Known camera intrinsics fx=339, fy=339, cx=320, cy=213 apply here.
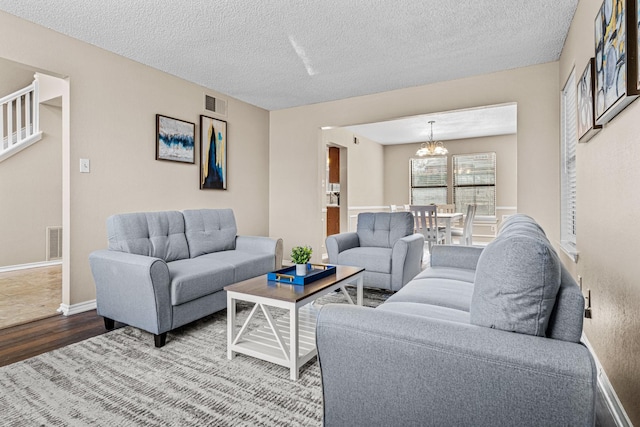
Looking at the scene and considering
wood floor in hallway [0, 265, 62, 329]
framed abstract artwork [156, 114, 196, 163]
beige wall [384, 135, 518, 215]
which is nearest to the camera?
wood floor in hallway [0, 265, 62, 329]

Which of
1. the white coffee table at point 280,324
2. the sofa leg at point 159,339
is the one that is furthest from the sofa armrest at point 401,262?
the sofa leg at point 159,339

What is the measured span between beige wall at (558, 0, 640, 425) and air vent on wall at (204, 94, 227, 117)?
3861 mm

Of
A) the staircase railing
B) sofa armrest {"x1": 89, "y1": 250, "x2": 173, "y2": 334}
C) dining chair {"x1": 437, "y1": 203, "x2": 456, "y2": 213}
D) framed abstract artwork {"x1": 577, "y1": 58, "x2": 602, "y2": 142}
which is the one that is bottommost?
sofa armrest {"x1": 89, "y1": 250, "x2": 173, "y2": 334}

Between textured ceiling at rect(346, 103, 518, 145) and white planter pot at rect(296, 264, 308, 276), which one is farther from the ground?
textured ceiling at rect(346, 103, 518, 145)

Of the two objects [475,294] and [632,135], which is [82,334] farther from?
[632,135]

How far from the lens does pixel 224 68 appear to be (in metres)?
3.72

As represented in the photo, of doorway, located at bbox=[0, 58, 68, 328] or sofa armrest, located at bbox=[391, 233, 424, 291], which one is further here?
doorway, located at bbox=[0, 58, 68, 328]

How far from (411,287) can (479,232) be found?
6321mm

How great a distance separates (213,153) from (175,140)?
0.57 meters

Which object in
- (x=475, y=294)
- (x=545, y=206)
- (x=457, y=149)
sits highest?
(x=457, y=149)

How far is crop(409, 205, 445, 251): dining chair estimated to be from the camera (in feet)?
16.5

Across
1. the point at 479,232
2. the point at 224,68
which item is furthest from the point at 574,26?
the point at 479,232

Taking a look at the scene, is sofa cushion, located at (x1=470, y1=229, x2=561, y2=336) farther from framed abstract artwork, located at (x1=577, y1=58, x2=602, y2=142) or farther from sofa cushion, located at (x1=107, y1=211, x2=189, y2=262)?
sofa cushion, located at (x1=107, y1=211, x2=189, y2=262)

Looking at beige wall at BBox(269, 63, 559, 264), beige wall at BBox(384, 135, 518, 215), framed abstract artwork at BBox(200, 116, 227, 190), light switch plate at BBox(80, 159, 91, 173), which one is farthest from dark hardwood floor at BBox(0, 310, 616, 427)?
beige wall at BBox(384, 135, 518, 215)
